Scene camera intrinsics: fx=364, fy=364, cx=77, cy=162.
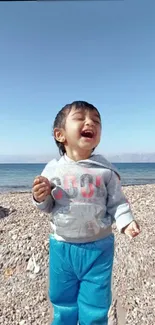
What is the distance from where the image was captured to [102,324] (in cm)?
218

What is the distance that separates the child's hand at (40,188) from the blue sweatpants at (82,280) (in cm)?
32

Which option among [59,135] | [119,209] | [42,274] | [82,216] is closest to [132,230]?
[119,209]

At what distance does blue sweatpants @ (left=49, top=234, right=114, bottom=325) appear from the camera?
213 centimetres

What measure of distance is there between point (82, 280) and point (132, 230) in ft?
1.53

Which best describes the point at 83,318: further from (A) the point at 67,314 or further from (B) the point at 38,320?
(B) the point at 38,320

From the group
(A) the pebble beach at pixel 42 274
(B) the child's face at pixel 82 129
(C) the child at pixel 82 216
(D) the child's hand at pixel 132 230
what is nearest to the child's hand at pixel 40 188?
(C) the child at pixel 82 216

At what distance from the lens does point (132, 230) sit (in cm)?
201

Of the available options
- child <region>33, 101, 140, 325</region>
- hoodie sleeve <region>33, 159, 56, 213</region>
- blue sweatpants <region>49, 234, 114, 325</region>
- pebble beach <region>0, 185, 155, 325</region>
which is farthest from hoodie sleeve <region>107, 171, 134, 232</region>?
pebble beach <region>0, 185, 155, 325</region>

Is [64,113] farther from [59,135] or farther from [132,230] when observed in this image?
[132,230]

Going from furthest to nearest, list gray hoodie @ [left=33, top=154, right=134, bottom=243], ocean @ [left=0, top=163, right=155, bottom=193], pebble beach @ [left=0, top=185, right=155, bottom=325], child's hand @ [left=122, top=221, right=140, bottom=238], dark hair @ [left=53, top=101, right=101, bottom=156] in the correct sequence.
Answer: ocean @ [left=0, top=163, right=155, bottom=193] → pebble beach @ [left=0, top=185, right=155, bottom=325] → dark hair @ [left=53, top=101, right=101, bottom=156] → gray hoodie @ [left=33, top=154, right=134, bottom=243] → child's hand @ [left=122, top=221, right=140, bottom=238]

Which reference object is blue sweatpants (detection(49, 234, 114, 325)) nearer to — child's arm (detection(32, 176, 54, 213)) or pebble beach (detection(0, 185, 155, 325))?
child's arm (detection(32, 176, 54, 213))

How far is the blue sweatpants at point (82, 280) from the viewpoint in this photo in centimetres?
213

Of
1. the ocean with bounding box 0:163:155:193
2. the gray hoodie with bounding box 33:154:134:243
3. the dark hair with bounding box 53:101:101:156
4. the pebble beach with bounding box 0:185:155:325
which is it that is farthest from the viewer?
the ocean with bounding box 0:163:155:193

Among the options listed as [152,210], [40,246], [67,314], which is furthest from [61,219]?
[152,210]
